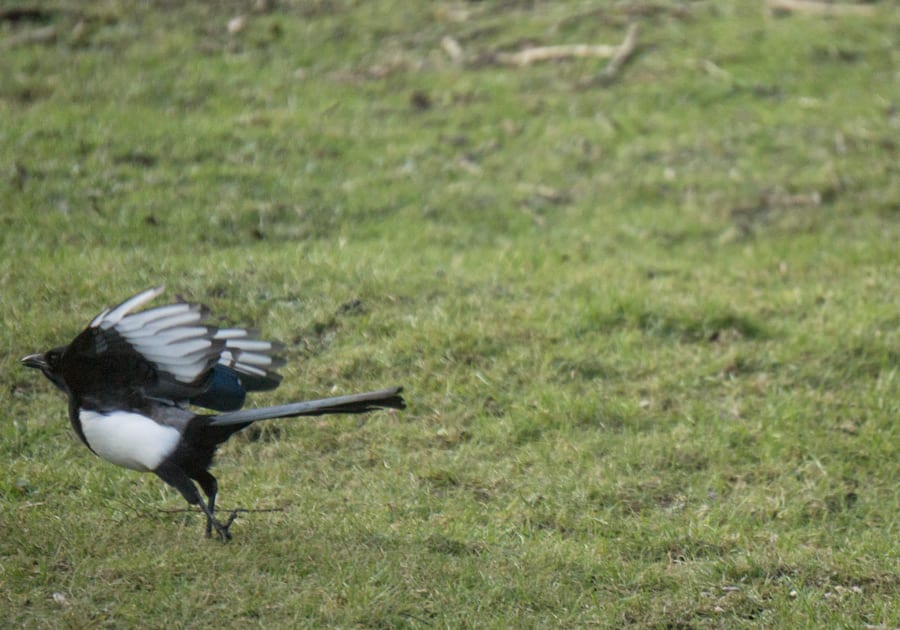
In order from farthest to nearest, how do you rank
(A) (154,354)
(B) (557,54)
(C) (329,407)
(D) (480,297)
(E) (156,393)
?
(B) (557,54) → (D) (480,297) → (E) (156,393) → (A) (154,354) → (C) (329,407)

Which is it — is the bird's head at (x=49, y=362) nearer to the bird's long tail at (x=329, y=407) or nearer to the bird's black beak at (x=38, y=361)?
the bird's black beak at (x=38, y=361)

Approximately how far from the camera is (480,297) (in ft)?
22.5

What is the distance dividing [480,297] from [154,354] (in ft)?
9.59

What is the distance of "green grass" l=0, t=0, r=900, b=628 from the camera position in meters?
4.35

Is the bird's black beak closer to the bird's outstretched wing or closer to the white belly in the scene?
the bird's outstretched wing

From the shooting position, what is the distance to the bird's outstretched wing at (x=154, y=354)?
161 inches

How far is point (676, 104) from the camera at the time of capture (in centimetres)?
983

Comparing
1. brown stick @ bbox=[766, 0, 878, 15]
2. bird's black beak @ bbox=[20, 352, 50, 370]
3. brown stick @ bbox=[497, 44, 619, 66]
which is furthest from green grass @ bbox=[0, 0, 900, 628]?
bird's black beak @ bbox=[20, 352, 50, 370]

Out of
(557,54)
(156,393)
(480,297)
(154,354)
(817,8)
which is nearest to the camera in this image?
(154,354)

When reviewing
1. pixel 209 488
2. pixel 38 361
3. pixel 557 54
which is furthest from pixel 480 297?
pixel 557 54

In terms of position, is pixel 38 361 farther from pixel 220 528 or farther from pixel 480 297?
pixel 480 297

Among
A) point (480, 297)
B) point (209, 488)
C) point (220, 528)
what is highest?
point (209, 488)

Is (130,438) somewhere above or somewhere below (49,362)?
below

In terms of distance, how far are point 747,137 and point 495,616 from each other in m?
6.16
